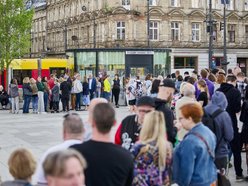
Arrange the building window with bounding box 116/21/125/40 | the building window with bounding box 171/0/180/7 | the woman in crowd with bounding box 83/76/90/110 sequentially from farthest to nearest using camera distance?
the building window with bounding box 171/0/180/7
the building window with bounding box 116/21/125/40
the woman in crowd with bounding box 83/76/90/110

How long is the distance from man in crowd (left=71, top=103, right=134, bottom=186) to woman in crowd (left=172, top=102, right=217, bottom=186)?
50.5 inches

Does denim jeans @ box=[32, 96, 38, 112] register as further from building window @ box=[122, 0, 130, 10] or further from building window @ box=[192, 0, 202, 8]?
building window @ box=[192, 0, 202, 8]

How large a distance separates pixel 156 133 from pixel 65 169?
1.99 m

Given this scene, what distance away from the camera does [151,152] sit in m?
5.77

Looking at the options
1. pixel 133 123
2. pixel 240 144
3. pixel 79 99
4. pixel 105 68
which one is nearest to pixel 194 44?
pixel 105 68

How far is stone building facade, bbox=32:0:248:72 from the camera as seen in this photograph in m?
58.1

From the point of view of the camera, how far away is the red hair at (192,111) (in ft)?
21.5

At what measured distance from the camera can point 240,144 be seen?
10914mm

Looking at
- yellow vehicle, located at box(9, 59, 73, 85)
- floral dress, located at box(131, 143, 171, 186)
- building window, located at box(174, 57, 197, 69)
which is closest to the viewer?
floral dress, located at box(131, 143, 171, 186)

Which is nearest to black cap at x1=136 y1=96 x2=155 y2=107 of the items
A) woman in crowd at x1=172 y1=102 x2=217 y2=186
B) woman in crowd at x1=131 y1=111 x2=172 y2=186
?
woman in crowd at x1=172 y1=102 x2=217 y2=186

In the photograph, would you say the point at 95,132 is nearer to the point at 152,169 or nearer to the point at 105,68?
the point at 152,169

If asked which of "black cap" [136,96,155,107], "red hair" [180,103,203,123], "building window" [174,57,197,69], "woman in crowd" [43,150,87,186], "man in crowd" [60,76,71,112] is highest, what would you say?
"building window" [174,57,197,69]

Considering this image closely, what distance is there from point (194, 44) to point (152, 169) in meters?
55.4

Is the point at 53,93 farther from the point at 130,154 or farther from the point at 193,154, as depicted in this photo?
the point at 130,154
